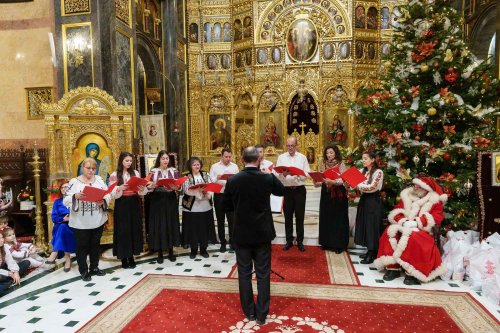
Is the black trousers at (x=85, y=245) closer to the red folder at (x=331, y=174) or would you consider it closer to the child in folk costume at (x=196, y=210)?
the child in folk costume at (x=196, y=210)

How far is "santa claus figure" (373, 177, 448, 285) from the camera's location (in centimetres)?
517

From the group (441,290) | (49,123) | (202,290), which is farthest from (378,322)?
(49,123)

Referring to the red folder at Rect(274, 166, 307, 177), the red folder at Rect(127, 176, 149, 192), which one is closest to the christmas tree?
the red folder at Rect(274, 166, 307, 177)

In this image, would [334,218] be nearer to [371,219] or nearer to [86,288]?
[371,219]

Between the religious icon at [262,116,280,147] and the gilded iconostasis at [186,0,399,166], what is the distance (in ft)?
0.13

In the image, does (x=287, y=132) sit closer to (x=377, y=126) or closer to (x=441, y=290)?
(x=377, y=126)

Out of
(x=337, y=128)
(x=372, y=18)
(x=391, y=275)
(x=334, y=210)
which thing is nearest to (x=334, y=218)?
(x=334, y=210)

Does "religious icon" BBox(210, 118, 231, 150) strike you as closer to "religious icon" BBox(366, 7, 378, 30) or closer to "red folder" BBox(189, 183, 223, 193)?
"religious icon" BBox(366, 7, 378, 30)

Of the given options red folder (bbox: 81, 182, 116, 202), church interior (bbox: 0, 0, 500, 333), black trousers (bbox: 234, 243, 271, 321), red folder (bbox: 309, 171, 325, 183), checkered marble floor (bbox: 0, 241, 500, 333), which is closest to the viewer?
black trousers (bbox: 234, 243, 271, 321)

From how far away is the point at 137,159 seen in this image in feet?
23.2

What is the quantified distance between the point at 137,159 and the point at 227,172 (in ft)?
5.70

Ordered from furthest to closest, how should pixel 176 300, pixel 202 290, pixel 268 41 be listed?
pixel 268 41 < pixel 202 290 < pixel 176 300

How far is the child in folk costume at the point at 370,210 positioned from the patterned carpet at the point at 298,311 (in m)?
1.15

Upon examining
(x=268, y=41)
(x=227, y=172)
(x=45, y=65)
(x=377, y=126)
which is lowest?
(x=227, y=172)
